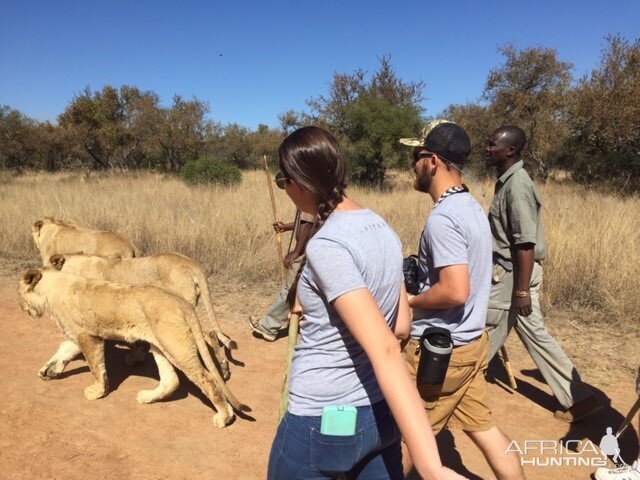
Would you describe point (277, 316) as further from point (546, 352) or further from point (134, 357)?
point (546, 352)

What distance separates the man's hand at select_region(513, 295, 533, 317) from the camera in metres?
3.41

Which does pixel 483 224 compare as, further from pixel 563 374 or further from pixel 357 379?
pixel 563 374

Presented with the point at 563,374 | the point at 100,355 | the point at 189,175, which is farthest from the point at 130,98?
the point at 563,374

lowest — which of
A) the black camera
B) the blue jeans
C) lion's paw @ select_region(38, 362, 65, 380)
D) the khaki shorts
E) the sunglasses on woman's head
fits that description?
lion's paw @ select_region(38, 362, 65, 380)

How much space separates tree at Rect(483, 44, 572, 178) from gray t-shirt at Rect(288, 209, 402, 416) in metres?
17.7

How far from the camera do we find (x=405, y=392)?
117 centimetres

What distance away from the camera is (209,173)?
16.2 m

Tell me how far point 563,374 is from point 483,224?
85.6 inches

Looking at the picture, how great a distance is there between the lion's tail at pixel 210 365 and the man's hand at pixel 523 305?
2232 millimetres

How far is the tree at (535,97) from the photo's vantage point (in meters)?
17.3

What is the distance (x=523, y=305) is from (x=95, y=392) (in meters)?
3.60

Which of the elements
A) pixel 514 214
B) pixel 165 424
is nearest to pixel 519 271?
pixel 514 214

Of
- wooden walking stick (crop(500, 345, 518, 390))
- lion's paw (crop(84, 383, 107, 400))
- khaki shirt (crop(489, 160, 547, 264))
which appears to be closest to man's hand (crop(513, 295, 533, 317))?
khaki shirt (crop(489, 160, 547, 264))

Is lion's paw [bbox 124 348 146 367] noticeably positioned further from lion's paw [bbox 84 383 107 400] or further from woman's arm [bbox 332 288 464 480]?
woman's arm [bbox 332 288 464 480]
